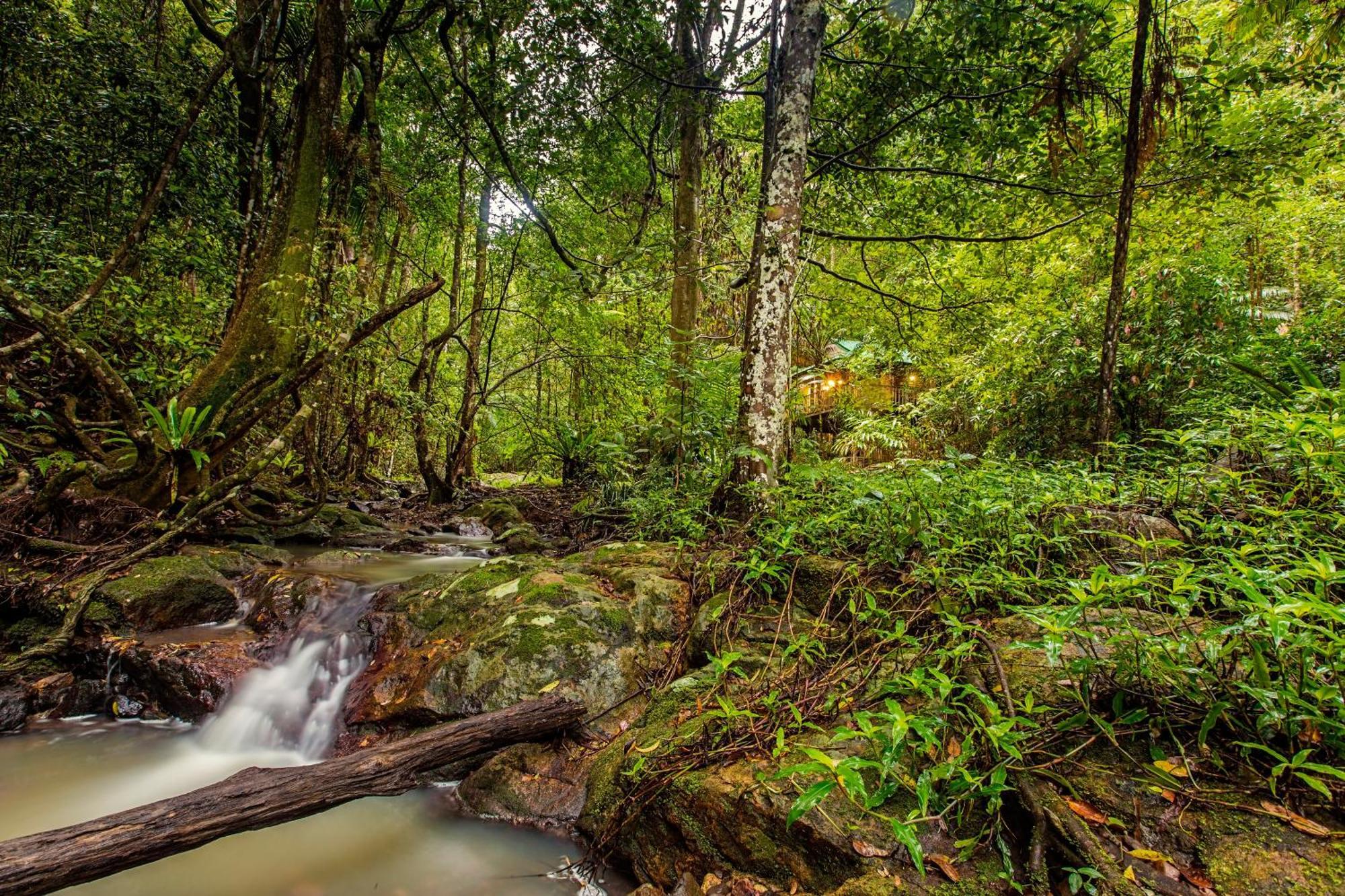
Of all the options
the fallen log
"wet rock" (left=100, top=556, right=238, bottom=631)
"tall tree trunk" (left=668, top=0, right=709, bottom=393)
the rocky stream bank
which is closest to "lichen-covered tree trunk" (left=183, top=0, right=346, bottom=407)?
"wet rock" (left=100, top=556, right=238, bottom=631)

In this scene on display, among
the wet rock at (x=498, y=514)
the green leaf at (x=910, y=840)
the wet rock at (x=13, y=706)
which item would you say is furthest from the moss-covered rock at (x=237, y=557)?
the green leaf at (x=910, y=840)

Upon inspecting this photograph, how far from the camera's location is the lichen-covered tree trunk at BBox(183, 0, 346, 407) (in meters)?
5.32

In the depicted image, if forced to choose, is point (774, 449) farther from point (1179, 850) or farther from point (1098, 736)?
point (1179, 850)

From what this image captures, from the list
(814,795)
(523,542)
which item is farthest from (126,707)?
(814,795)

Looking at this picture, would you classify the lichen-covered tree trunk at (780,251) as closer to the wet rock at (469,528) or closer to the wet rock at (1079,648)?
the wet rock at (1079,648)

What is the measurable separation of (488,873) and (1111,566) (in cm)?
342

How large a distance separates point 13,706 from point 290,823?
246 centimetres

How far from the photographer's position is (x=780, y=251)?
4156 mm

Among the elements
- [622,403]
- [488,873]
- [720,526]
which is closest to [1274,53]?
[720,526]

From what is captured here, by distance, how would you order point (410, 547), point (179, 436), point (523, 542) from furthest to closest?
point (410, 547)
point (523, 542)
point (179, 436)

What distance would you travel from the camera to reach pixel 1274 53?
14.5 feet

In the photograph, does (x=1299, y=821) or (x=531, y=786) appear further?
(x=531, y=786)

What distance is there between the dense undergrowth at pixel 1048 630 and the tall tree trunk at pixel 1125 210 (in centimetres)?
69

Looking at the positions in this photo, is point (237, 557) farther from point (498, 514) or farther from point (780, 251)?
point (780, 251)
